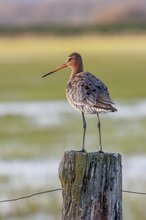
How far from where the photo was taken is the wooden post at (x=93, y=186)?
17.1 feet

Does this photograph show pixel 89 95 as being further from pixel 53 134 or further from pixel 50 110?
pixel 50 110

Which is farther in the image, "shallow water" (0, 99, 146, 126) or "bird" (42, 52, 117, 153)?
"shallow water" (0, 99, 146, 126)

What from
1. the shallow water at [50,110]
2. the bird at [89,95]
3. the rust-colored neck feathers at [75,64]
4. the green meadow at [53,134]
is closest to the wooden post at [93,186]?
the bird at [89,95]

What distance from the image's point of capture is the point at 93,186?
205 inches

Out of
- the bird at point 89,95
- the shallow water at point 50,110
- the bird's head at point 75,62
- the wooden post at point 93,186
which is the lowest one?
the wooden post at point 93,186

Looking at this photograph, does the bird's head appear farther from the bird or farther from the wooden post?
the wooden post

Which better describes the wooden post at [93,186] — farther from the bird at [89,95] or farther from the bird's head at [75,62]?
the bird's head at [75,62]

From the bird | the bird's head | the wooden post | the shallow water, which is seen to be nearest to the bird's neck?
the bird's head

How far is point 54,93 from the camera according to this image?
107ft

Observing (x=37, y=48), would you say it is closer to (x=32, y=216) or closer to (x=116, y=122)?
(x=116, y=122)

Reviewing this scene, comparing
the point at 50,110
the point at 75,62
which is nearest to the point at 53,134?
the point at 50,110

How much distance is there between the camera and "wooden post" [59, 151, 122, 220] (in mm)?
5199

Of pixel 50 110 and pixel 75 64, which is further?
pixel 50 110

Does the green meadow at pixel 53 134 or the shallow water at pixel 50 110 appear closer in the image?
the green meadow at pixel 53 134
